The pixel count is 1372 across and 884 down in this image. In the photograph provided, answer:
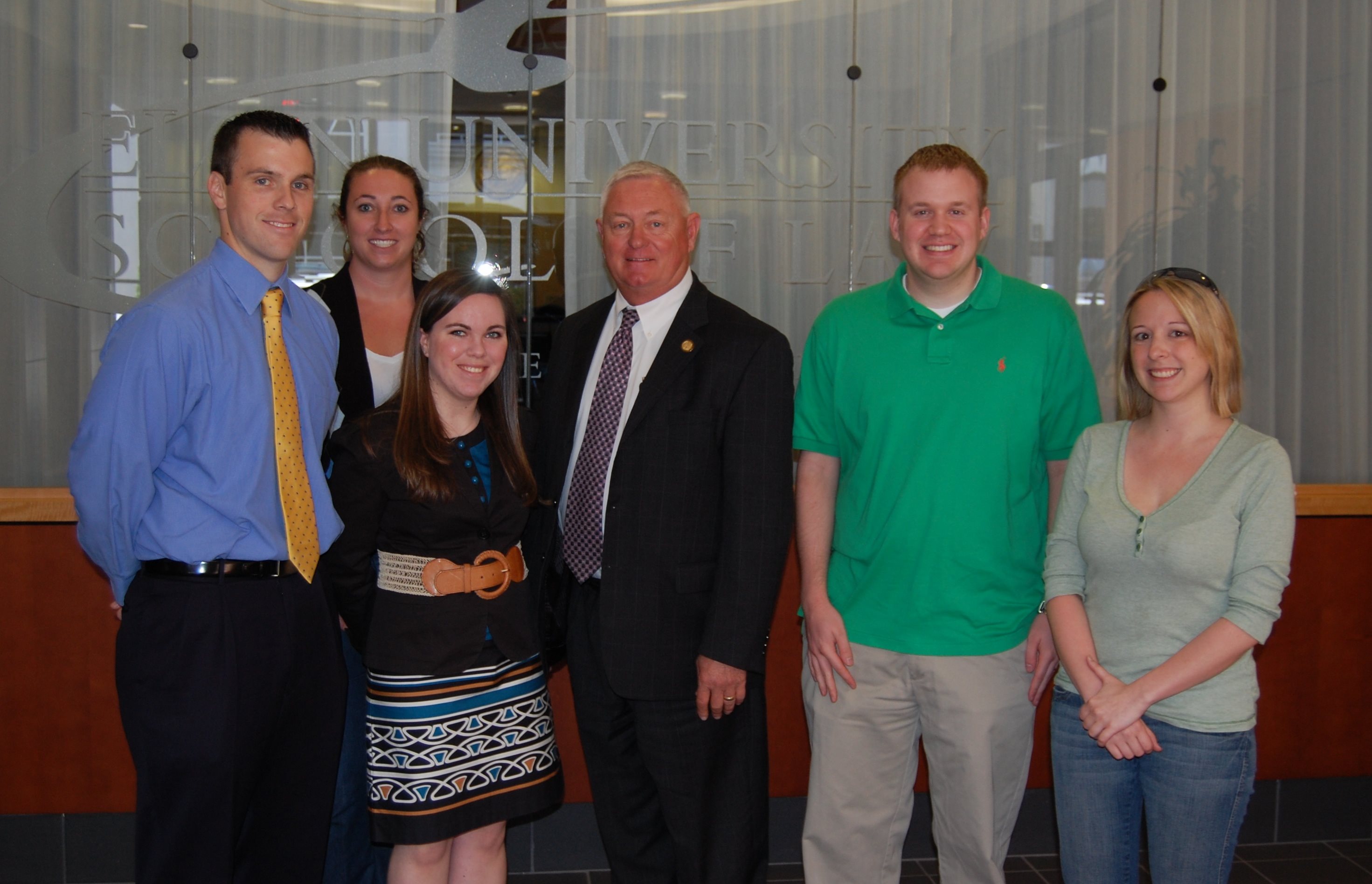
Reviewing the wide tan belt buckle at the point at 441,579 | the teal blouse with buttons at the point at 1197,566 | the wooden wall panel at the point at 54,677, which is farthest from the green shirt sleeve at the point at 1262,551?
the wooden wall panel at the point at 54,677

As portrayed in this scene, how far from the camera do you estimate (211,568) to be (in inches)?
82.5

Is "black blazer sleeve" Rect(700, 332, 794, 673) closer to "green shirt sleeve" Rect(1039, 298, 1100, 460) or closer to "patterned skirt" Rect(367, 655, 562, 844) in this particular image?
"patterned skirt" Rect(367, 655, 562, 844)

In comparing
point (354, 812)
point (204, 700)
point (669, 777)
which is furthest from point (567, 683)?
point (204, 700)

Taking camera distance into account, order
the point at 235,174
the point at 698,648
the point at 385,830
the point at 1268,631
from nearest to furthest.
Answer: the point at 1268,631
the point at 235,174
the point at 385,830
the point at 698,648

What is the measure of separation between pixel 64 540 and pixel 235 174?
166 cm

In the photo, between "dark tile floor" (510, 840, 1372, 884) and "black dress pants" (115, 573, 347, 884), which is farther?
"dark tile floor" (510, 840, 1372, 884)

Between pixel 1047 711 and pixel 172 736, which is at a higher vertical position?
pixel 172 736

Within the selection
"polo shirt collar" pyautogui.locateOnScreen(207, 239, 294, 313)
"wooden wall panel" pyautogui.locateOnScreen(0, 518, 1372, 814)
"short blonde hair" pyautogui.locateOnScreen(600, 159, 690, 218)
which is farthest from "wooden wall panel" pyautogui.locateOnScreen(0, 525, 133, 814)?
"short blonde hair" pyautogui.locateOnScreen(600, 159, 690, 218)

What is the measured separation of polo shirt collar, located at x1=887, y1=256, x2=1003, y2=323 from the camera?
2424 mm

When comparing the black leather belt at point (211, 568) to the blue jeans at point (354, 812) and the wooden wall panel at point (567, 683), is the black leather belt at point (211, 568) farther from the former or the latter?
the wooden wall panel at point (567, 683)

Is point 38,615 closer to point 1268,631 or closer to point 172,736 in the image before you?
point 172,736

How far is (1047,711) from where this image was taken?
143 inches

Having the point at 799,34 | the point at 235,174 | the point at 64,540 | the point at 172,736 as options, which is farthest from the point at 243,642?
the point at 799,34

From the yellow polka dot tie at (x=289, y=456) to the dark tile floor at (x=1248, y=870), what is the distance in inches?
70.7
